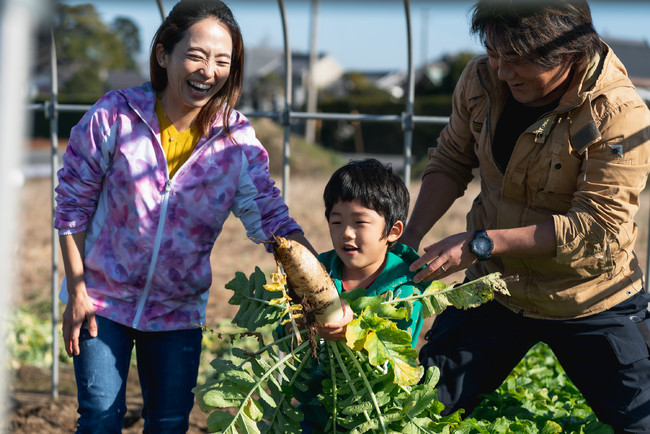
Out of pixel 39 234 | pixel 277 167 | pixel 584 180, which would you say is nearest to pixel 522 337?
pixel 584 180

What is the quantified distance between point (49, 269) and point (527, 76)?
7.41 metres

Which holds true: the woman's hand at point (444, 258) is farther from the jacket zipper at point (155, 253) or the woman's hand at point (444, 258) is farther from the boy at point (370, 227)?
the jacket zipper at point (155, 253)

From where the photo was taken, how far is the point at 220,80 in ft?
8.14

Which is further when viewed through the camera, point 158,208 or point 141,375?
point 141,375

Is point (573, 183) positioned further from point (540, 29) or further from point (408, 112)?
point (408, 112)

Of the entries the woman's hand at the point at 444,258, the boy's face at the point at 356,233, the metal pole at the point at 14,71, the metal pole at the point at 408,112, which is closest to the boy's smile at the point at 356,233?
the boy's face at the point at 356,233

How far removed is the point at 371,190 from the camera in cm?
240

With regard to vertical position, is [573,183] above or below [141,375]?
above

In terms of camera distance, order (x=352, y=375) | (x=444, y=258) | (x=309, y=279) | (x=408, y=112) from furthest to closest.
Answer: (x=408, y=112)
(x=444, y=258)
(x=352, y=375)
(x=309, y=279)

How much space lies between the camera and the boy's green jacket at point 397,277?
2.35 m

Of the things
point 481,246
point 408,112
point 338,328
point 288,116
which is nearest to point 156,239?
point 338,328

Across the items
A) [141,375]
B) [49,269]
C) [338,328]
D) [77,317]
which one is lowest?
[49,269]

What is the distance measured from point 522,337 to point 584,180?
669 mm

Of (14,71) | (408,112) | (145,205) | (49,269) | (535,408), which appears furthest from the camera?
(49,269)
